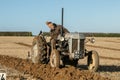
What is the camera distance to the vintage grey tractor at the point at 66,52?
46.1 ft

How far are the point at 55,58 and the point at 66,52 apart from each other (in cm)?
86

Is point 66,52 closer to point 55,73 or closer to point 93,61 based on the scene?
point 93,61

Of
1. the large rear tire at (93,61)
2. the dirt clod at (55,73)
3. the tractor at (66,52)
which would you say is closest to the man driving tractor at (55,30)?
the tractor at (66,52)

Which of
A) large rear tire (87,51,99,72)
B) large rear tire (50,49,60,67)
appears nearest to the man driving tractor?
large rear tire (50,49,60,67)

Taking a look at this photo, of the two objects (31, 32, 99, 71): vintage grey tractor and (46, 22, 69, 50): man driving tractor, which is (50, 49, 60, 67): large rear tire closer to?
(31, 32, 99, 71): vintage grey tractor

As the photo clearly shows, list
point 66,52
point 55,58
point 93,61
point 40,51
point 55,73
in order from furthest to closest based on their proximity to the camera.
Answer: point 40,51 < point 66,52 < point 93,61 < point 55,58 < point 55,73

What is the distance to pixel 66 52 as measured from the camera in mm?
14445

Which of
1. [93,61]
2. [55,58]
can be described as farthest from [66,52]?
[93,61]

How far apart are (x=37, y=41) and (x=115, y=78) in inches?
164

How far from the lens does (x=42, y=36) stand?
51.2ft

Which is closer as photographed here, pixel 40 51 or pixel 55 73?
pixel 55 73

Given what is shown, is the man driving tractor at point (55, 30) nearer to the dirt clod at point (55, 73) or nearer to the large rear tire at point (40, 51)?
the large rear tire at point (40, 51)

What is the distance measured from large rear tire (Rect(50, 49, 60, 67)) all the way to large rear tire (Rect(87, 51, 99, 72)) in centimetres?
142

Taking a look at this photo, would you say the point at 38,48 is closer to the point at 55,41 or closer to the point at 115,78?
→ the point at 55,41
